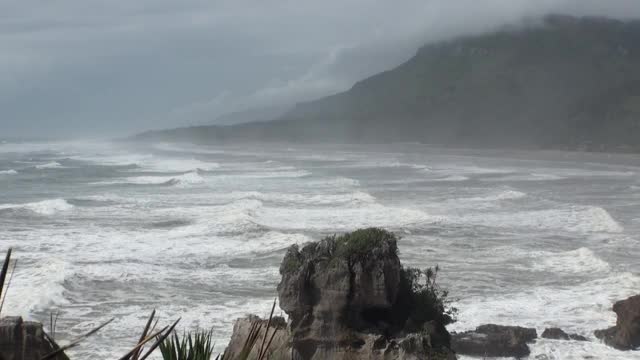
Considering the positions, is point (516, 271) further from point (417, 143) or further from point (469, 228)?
point (417, 143)

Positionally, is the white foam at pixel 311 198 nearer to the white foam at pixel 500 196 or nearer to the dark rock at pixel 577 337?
the white foam at pixel 500 196

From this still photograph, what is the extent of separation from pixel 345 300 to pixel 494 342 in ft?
16.4

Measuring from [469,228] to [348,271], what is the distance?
22.8 metres

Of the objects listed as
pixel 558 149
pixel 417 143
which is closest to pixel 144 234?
pixel 558 149

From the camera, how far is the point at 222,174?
77.5m

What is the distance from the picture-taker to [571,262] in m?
29.5

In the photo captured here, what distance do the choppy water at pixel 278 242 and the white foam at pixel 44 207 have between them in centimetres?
14

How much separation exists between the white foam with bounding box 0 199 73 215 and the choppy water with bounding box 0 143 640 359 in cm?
14

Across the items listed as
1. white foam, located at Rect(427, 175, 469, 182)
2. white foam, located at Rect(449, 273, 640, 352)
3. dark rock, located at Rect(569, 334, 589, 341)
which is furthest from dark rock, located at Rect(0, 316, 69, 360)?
white foam, located at Rect(427, 175, 469, 182)

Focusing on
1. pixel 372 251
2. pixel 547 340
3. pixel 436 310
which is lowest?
pixel 547 340

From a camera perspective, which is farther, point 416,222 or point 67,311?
point 416,222

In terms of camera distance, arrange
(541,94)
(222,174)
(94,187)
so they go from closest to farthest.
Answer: (94,187), (222,174), (541,94)

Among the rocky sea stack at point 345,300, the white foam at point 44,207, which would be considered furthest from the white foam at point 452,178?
the rocky sea stack at point 345,300

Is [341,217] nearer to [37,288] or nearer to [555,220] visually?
[555,220]
